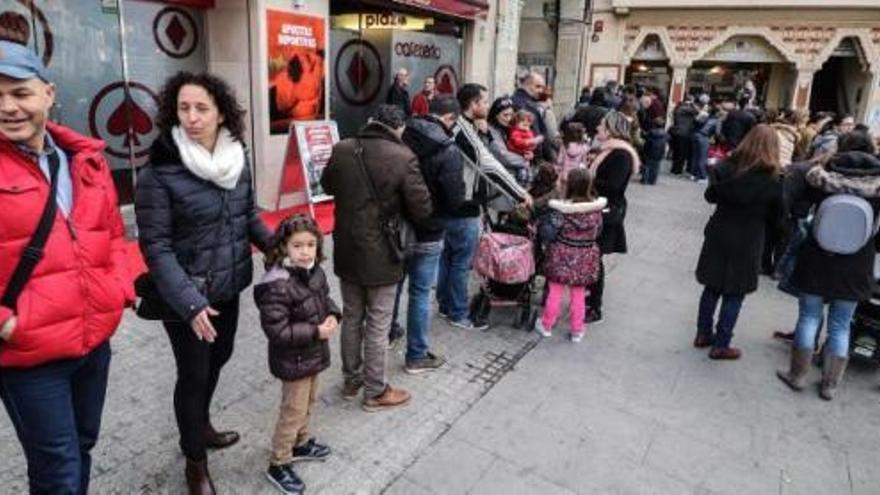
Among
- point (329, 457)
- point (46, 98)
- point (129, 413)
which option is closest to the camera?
point (46, 98)

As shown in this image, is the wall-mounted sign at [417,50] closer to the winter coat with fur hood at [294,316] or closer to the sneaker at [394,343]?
the sneaker at [394,343]

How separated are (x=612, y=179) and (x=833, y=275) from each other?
1.67 metres

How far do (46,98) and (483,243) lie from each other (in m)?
3.26

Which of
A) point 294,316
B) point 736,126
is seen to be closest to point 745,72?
point 736,126

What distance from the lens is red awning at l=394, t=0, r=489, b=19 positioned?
9188mm

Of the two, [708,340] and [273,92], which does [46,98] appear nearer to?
[708,340]

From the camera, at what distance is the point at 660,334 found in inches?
199

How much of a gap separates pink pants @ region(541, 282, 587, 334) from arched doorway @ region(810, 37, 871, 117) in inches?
709

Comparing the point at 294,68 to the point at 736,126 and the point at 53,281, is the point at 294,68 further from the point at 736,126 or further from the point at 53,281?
the point at 736,126

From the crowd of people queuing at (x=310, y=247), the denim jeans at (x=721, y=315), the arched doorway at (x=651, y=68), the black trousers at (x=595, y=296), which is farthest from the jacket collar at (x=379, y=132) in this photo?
the arched doorway at (x=651, y=68)

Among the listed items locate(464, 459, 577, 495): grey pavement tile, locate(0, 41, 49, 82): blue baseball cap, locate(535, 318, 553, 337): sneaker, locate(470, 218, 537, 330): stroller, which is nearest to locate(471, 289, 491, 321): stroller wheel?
locate(470, 218, 537, 330): stroller

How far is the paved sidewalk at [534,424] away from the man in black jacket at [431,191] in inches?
15.9

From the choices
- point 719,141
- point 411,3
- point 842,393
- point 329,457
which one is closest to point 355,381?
point 329,457

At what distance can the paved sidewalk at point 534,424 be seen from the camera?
3098 mm
